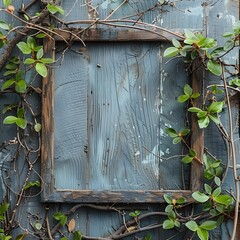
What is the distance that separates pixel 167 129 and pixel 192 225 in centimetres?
41

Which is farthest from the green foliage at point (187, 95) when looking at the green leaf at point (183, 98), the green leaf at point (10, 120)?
the green leaf at point (10, 120)

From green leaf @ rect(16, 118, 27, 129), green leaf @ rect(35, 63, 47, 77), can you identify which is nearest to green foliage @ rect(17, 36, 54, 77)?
green leaf @ rect(35, 63, 47, 77)

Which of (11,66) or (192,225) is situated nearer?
(192,225)

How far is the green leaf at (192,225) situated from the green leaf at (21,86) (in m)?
0.88

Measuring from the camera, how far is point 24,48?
2.29 meters

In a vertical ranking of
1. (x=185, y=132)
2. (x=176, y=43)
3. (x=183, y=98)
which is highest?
(x=176, y=43)

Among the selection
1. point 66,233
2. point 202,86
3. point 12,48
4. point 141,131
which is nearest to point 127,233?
point 66,233

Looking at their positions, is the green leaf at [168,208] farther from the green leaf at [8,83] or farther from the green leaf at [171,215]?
the green leaf at [8,83]

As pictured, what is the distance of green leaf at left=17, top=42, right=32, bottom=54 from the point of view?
89.9 inches

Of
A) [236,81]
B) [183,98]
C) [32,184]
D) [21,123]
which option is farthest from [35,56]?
[236,81]

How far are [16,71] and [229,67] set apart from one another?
36.2 inches

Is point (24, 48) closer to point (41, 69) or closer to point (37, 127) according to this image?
point (41, 69)

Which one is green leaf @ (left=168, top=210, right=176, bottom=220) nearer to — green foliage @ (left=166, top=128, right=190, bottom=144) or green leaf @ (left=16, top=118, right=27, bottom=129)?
green foliage @ (left=166, top=128, right=190, bottom=144)

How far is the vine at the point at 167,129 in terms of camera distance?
2275mm
